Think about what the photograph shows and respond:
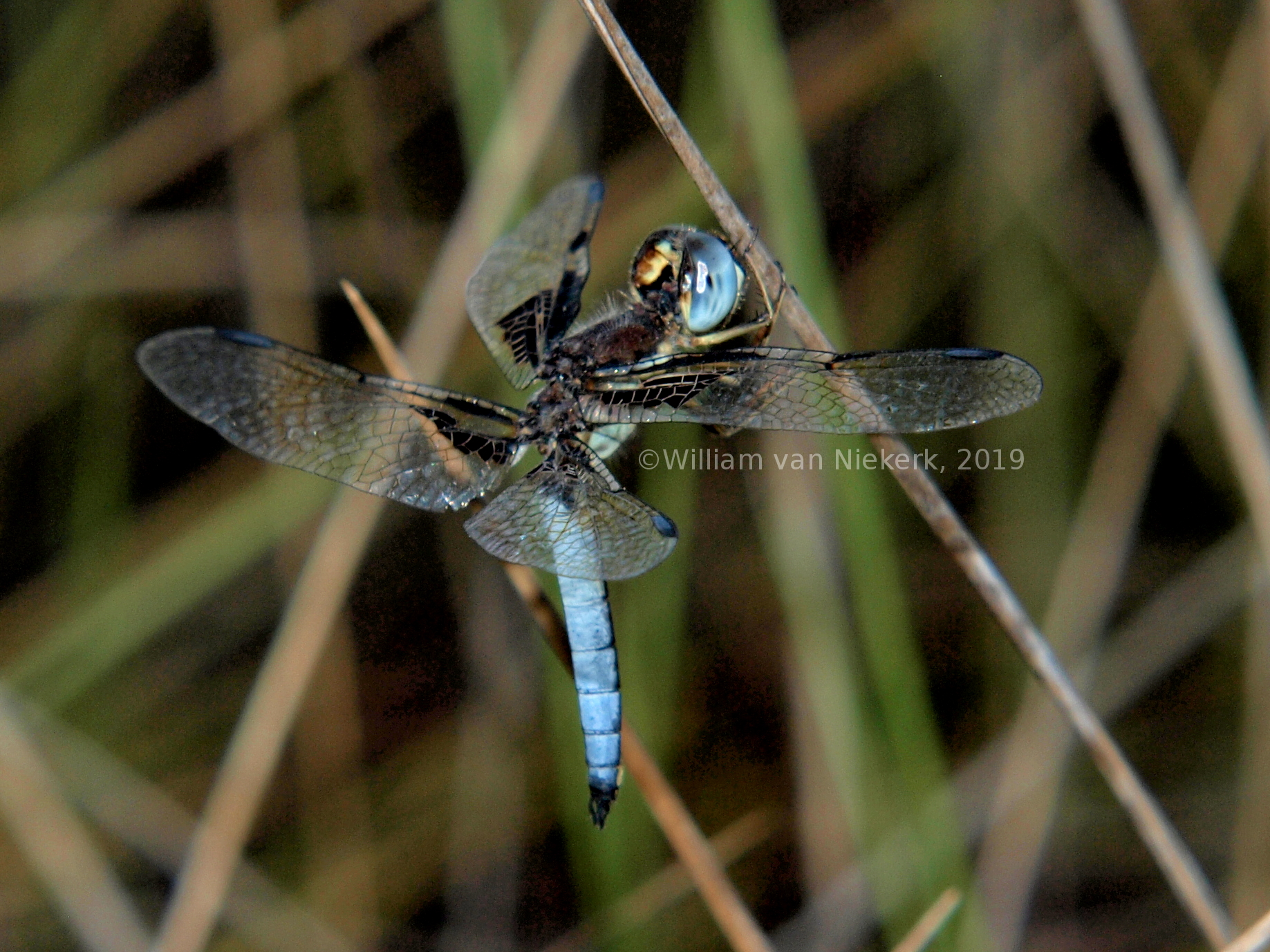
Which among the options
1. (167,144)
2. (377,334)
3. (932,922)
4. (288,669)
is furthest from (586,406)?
(167,144)

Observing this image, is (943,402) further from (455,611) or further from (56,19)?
(56,19)

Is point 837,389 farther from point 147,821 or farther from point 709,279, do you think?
point 147,821

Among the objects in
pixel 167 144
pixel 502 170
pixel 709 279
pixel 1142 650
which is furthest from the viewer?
pixel 167 144

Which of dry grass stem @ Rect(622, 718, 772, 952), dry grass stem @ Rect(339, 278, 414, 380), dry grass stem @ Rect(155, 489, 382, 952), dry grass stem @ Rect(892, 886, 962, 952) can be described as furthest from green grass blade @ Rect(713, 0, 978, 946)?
dry grass stem @ Rect(155, 489, 382, 952)

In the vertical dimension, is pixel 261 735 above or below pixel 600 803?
above

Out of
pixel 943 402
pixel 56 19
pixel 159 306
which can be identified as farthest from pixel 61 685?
pixel 943 402

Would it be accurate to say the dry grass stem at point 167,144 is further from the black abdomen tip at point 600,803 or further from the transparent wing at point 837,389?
the black abdomen tip at point 600,803

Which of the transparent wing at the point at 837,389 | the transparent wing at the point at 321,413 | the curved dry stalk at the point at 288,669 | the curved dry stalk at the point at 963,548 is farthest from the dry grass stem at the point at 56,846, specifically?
the curved dry stalk at the point at 963,548
